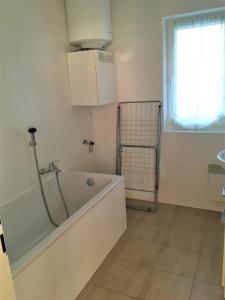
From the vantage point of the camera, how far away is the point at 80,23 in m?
2.49

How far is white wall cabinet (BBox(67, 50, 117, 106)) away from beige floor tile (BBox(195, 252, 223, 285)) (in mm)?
1784

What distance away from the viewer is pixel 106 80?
2.77m

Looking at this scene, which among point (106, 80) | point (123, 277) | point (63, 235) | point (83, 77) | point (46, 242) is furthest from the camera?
point (106, 80)

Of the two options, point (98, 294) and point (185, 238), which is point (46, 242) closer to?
point (98, 294)

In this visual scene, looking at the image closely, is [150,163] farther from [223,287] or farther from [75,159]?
[223,287]

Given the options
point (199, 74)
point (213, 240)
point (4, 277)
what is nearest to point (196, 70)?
point (199, 74)

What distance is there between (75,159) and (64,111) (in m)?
0.57

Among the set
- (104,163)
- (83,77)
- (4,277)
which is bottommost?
(104,163)

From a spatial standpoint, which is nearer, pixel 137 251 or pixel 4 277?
pixel 4 277

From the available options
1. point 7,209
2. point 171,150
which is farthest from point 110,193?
point 171,150

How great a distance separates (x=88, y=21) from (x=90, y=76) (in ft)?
1.68

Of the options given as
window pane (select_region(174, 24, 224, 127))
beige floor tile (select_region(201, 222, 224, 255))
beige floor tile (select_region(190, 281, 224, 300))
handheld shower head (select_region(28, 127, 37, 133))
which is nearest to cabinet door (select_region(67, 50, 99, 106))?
handheld shower head (select_region(28, 127, 37, 133))

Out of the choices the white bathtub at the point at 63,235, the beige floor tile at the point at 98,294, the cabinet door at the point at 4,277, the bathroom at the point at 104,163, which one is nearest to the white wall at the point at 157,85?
the bathroom at the point at 104,163

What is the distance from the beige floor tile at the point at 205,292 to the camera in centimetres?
175
